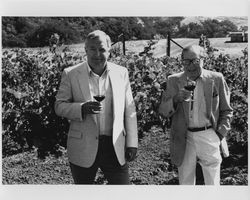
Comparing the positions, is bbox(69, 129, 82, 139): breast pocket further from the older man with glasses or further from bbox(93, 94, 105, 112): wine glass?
the older man with glasses

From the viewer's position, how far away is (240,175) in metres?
4.62

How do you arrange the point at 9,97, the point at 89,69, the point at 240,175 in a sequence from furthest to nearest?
1. the point at 240,175
2. the point at 9,97
3. the point at 89,69

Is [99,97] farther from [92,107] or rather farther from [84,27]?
[84,27]

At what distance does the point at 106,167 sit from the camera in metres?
3.69

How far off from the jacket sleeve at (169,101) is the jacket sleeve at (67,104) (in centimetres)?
75

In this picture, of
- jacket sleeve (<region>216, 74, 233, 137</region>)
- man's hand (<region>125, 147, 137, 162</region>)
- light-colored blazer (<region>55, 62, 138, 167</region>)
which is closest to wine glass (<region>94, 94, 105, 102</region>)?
light-colored blazer (<region>55, 62, 138, 167</region>)

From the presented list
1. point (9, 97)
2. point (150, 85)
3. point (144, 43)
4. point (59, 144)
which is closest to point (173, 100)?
point (150, 85)

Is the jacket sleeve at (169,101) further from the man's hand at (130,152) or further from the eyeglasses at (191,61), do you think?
the man's hand at (130,152)

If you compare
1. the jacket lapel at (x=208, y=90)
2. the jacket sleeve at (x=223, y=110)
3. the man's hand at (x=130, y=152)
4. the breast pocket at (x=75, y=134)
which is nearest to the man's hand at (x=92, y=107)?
the breast pocket at (x=75, y=134)

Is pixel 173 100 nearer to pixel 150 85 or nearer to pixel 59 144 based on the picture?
pixel 150 85

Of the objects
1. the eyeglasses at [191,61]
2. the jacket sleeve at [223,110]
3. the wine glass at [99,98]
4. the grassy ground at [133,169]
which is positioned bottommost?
the grassy ground at [133,169]

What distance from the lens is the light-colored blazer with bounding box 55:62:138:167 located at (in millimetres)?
3629

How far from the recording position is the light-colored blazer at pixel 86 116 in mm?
3629
